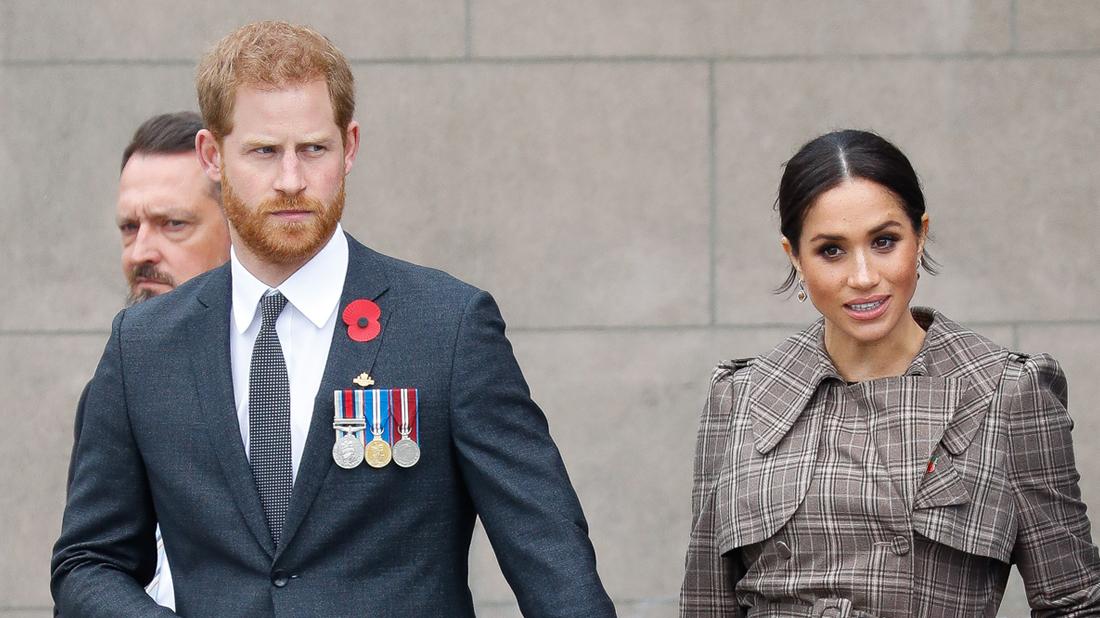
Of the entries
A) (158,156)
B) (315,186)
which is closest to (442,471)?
(315,186)

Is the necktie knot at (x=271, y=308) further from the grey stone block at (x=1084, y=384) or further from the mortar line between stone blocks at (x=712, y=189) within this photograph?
the grey stone block at (x=1084, y=384)

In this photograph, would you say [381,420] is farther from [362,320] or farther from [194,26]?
[194,26]

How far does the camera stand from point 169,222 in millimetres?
4230

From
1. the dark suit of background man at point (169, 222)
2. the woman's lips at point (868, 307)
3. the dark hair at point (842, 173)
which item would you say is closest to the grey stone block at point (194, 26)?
the dark suit of background man at point (169, 222)

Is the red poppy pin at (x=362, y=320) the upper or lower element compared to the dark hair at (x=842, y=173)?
lower

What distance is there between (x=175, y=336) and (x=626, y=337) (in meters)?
2.98

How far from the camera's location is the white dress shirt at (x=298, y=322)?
10.2 feet

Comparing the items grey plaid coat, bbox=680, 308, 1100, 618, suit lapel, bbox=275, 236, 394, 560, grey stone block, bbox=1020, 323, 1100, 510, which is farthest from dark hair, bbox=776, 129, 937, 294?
grey stone block, bbox=1020, 323, 1100, 510

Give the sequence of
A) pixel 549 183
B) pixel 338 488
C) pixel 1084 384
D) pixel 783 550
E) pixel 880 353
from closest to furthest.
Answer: pixel 338 488 → pixel 783 550 → pixel 880 353 → pixel 1084 384 → pixel 549 183

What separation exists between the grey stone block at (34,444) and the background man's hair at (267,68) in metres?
3.14

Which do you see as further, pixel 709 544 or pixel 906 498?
pixel 709 544

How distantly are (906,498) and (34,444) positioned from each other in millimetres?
3758

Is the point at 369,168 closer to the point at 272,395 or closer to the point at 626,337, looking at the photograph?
the point at 626,337

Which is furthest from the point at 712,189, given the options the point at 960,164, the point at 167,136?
the point at 167,136
